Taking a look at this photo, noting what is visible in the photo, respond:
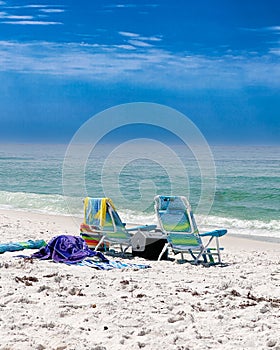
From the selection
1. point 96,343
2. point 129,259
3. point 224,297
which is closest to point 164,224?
point 129,259

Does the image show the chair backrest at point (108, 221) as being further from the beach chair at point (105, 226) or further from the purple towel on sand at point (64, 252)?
the purple towel on sand at point (64, 252)

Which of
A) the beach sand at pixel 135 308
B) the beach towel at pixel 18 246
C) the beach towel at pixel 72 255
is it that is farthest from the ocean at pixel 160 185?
the beach sand at pixel 135 308

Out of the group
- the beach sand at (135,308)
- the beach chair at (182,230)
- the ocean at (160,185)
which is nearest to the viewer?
the beach sand at (135,308)

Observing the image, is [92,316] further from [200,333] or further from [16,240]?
[16,240]

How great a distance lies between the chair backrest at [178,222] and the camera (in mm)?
8664

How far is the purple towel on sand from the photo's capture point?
308 inches

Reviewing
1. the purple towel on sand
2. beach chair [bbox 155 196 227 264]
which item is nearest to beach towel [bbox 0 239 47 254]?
the purple towel on sand

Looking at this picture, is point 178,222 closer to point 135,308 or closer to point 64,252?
point 64,252

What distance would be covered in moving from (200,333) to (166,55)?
8375 centimetres

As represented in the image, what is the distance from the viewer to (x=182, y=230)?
28.7 feet

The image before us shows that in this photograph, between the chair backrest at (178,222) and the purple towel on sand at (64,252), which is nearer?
the purple towel on sand at (64,252)

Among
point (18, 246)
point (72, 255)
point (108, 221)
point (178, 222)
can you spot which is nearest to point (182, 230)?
point (178, 222)

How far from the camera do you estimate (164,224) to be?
8.84 meters

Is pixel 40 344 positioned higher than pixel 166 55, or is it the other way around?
pixel 166 55
